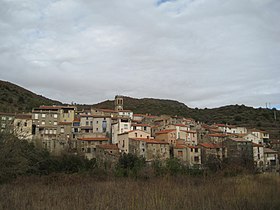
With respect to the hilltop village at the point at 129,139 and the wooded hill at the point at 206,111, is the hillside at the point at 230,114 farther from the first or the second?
the hilltop village at the point at 129,139

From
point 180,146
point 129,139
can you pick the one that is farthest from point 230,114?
point 129,139

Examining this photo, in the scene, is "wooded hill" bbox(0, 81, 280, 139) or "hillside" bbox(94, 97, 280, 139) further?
"hillside" bbox(94, 97, 280, 139)

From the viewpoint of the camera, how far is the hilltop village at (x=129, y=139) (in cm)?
4047

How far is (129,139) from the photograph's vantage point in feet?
136

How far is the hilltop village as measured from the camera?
1593 inches

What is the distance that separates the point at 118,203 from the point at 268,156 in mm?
44472

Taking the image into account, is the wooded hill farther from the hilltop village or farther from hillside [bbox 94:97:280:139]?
the hilltop village

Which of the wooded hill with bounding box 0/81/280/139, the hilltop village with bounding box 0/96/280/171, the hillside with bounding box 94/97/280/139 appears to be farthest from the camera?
the hillside with bounding box 94/97/280/139

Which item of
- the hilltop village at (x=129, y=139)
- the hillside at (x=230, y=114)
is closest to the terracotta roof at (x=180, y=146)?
the hilltop village at (x=129, y=139)

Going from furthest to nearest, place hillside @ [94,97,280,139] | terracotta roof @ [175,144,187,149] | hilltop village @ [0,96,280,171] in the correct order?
1. hillside @ [94,97,280,139]
2. terracotta roof @ [175,144,187,149]
3. hilltop village @ [0,96,280,171]

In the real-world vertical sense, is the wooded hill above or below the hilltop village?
above

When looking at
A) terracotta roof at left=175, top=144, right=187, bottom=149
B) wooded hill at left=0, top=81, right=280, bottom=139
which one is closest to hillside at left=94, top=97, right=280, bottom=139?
wooded hill at left=0, top=81, right=280, bottom=139

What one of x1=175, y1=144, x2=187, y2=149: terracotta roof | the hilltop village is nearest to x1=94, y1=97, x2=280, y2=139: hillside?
the hilltop village

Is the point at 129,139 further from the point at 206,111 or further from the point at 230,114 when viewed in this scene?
the point at 206,111
